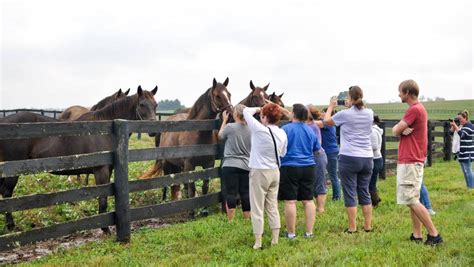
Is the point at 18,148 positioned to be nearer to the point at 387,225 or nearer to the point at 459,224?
the point at 387,225

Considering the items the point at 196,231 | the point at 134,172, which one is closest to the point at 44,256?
the point at 196,231

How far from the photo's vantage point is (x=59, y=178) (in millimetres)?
11523

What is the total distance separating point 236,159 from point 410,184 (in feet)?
8.56

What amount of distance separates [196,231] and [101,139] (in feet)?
7.73

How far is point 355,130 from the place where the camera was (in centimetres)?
641

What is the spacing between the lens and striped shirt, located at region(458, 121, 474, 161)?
11.1m

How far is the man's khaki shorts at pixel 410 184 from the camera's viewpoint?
5.65 meters

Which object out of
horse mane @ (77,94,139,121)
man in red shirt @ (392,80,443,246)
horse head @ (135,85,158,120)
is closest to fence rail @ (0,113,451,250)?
horse head @ (135,85,158,120)

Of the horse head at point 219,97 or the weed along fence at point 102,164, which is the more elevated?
the horse head at point 219,97

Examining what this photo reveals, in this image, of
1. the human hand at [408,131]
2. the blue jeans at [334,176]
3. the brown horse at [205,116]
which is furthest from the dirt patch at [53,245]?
the human hand at [408,131]

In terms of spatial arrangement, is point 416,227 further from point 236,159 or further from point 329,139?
point 329,139

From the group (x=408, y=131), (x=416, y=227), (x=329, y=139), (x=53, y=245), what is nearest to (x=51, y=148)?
(x=53, y=245)

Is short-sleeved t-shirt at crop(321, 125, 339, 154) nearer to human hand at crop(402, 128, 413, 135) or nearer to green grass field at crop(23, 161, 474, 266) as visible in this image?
green grass field at crop(23, 161, 474, 266)

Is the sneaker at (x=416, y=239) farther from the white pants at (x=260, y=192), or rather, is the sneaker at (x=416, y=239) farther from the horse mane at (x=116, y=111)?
the horse mane at (x=116, y=111)
